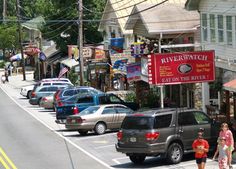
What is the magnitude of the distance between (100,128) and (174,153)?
10371 mm

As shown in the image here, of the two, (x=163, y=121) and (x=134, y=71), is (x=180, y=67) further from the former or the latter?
(x=134, y=71)

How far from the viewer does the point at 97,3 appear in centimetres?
6806

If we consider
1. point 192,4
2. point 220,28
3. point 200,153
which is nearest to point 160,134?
point 200,153

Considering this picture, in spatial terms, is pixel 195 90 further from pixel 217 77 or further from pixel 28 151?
pixel 28 151

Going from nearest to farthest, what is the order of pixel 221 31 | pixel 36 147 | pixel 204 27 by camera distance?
pixel 36 147, pixel 221 31, pixel 204 27

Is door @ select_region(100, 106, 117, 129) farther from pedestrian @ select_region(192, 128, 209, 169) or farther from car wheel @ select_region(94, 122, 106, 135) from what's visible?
pedestrian @ select_region(192, 128, 209, 169)

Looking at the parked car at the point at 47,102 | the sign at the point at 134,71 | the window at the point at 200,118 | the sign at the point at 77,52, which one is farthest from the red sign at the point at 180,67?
the sign at the point at 77,52

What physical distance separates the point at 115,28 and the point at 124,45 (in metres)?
5.22

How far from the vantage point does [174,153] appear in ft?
72.5

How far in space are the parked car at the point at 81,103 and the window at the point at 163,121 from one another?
14252 millimetres

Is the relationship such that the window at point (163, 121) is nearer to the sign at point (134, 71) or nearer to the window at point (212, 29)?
the window at point (212, 29)

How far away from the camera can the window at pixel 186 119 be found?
2249 centimetres

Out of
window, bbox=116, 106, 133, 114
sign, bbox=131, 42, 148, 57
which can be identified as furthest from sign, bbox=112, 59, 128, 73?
window, bbox=116, 106, 133, 114

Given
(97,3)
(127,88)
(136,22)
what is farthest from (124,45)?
(97,3)
